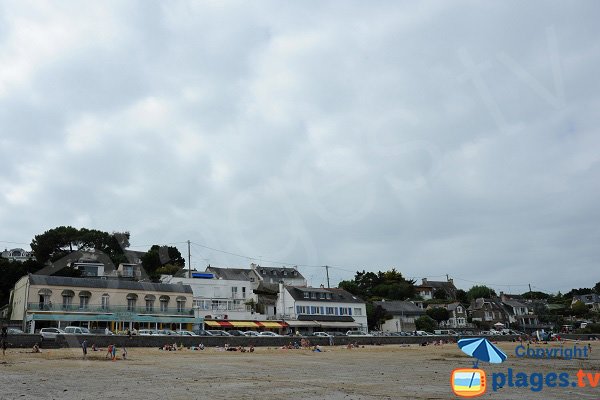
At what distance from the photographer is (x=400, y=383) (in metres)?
21.5

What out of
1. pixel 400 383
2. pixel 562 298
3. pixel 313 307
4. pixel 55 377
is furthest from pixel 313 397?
pixel 562 298

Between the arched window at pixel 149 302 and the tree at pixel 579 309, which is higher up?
the arched window at pixel 149 302

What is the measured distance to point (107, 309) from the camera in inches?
2327

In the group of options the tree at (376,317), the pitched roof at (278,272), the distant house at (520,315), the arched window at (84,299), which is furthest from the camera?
the distant house at (520,315)

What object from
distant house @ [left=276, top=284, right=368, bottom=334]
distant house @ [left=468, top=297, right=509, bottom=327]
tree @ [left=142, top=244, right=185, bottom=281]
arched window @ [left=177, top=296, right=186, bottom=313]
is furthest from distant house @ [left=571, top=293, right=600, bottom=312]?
arched window @ [left=177, top=296, right=186, bottom=313]

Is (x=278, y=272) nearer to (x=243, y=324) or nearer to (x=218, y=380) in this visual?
(x=243, y=324)

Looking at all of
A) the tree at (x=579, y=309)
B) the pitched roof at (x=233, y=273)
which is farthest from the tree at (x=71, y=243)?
the tree at (x=579, y=309)

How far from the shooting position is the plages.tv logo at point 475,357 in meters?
11.5

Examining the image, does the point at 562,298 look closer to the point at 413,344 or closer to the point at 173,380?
the point at 413,344

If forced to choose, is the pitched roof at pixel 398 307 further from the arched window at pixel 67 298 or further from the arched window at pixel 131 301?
the arched window at pixel 67 298

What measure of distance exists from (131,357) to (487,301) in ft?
288

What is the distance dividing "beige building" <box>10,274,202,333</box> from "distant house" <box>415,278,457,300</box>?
2625 inches

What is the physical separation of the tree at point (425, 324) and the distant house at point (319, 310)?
10.4m

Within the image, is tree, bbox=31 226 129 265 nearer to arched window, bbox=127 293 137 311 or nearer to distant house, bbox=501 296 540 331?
arched window, bbox=127 293 137 311
